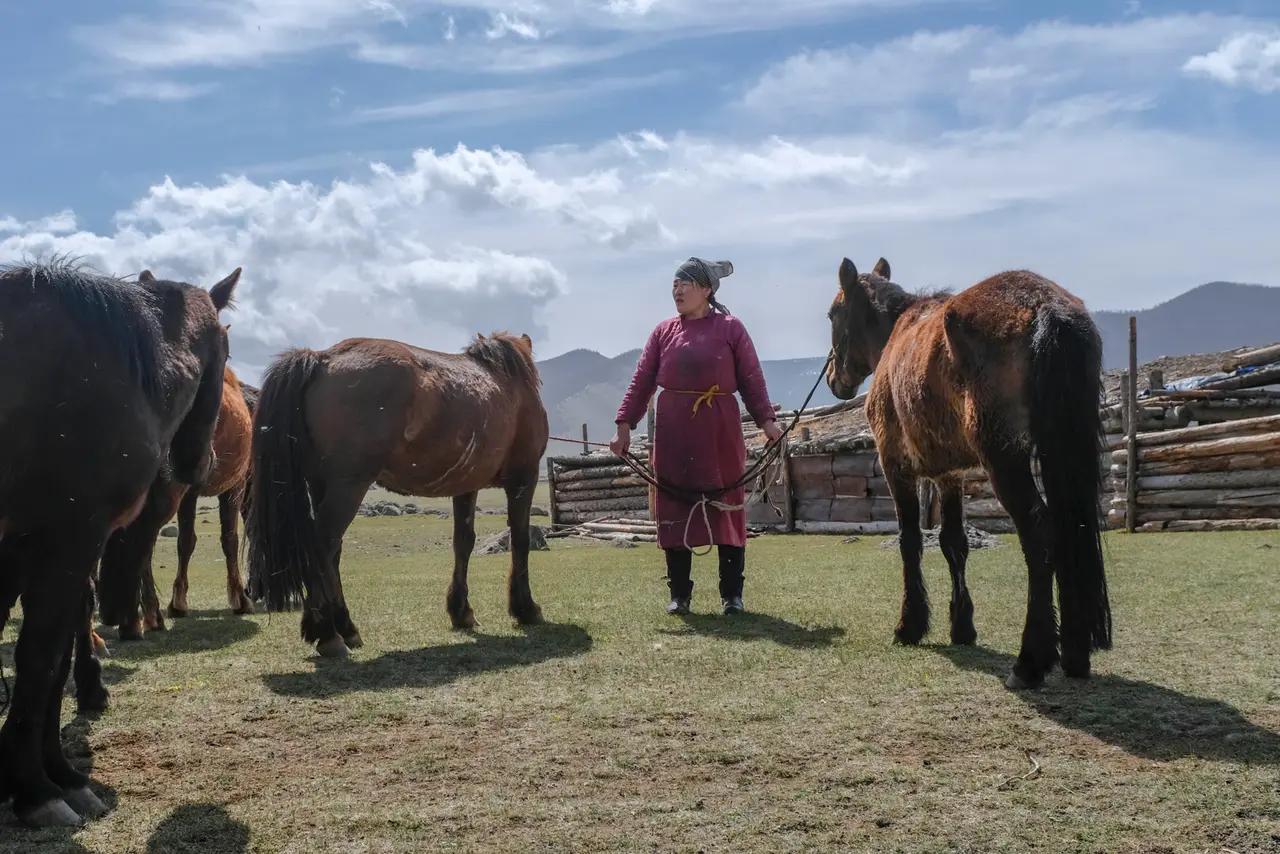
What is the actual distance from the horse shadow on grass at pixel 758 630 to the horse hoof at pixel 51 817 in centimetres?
347

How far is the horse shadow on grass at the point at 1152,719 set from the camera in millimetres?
3469

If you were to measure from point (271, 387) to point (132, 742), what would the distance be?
2.26m

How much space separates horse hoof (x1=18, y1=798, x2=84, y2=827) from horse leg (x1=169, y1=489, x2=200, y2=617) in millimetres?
4918

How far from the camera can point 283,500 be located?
5.67m

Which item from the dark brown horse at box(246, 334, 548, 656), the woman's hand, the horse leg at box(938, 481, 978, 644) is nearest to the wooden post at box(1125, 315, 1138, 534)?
the woman's hand

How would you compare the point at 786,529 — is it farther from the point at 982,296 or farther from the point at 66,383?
the point at 66,383

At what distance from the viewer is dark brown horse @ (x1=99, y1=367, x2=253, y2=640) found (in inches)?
248

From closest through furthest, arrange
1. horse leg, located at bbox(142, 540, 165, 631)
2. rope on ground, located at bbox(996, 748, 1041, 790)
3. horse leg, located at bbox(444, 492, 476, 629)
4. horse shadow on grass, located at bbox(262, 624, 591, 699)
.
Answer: rope on ground, located at bbox(996, 748, 1041, 790) < horse shadow on grass, located at bbox(262, 624, 591, 699) < horse leg, located at bbox(444, 492, 476, 629) < horse leg, located at bbox(142, 540, 165, 631)

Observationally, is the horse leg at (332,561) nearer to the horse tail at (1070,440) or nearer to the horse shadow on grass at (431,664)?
the horse shadow on grass at (431,664)

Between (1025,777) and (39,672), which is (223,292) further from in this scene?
(1025,777)

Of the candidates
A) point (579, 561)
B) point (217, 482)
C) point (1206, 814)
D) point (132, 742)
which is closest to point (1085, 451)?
point (1206, 814)

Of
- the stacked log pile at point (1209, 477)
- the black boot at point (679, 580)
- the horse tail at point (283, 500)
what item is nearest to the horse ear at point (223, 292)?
the horse tail at point (283, 500)

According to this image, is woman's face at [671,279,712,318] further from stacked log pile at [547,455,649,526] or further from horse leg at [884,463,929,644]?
stacked log pile at [547,455,649,526]

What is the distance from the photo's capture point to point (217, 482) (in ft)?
28.2
